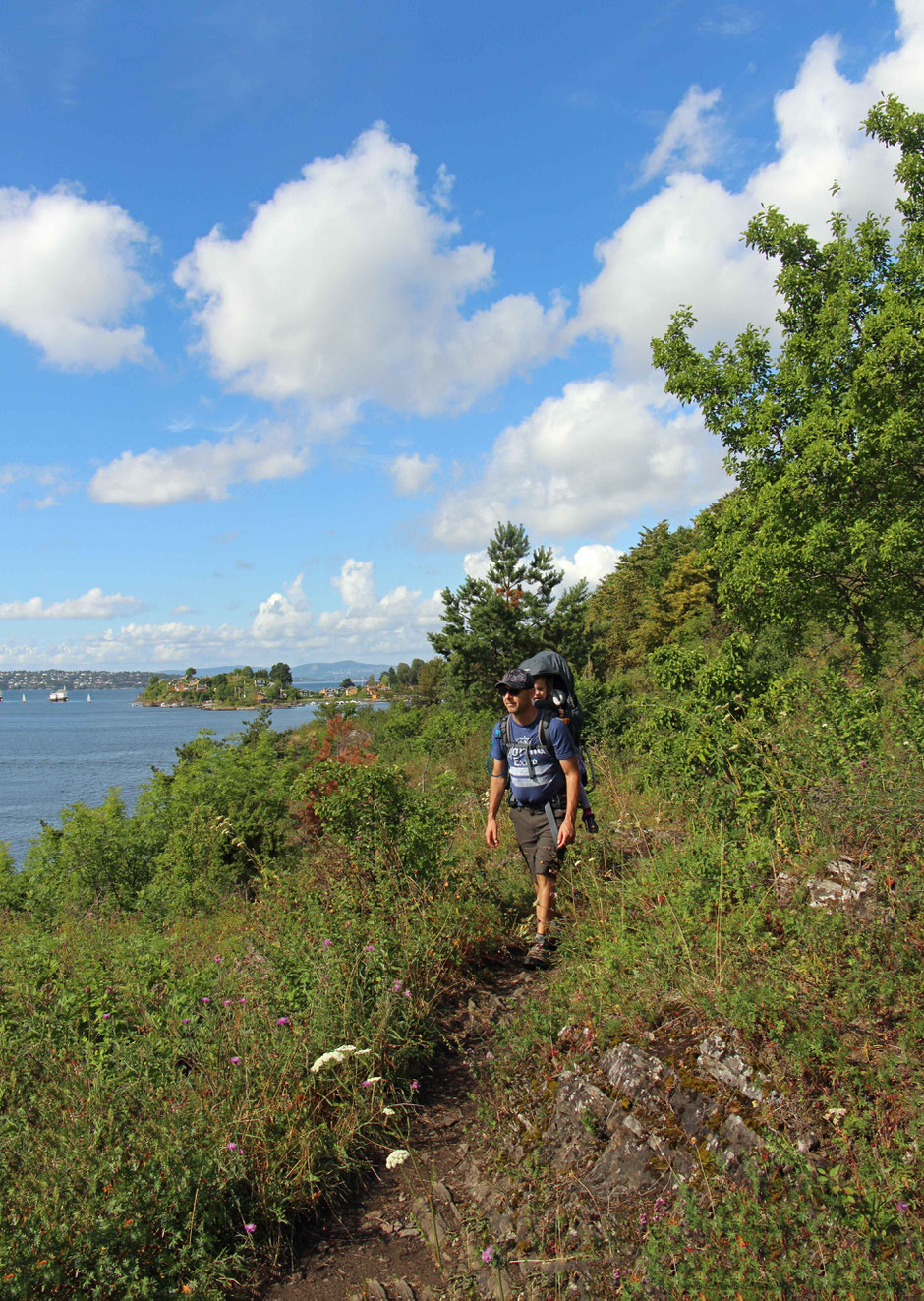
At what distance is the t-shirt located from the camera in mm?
5086

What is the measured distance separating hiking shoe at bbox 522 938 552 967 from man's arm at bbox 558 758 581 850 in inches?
26.1

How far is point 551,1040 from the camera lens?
3643mm

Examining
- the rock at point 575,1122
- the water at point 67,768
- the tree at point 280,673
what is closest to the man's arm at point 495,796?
the rock at point 575,1122

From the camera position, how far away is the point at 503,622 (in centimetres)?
2880

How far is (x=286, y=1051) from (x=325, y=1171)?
0.51 m

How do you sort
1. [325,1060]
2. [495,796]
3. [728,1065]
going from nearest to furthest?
[728,1065]
[325,1060]
[495,796]

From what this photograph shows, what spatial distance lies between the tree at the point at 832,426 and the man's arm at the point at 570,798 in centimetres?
1053

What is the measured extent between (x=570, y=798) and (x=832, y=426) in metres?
12.0

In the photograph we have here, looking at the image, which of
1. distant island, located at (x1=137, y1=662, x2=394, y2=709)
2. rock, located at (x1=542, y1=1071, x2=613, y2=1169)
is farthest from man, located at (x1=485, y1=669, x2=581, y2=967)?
distant island, located at (x1=137, y1=662, x2=394, y2=709)

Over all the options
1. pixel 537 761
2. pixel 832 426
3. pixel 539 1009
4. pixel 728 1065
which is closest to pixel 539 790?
pixel 537 761

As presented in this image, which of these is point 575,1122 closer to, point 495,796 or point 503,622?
point 495,796

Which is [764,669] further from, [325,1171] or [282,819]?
[282,819]

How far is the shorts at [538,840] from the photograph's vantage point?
5.11 metres

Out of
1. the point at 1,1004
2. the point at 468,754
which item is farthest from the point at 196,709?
the point at 1,1004
